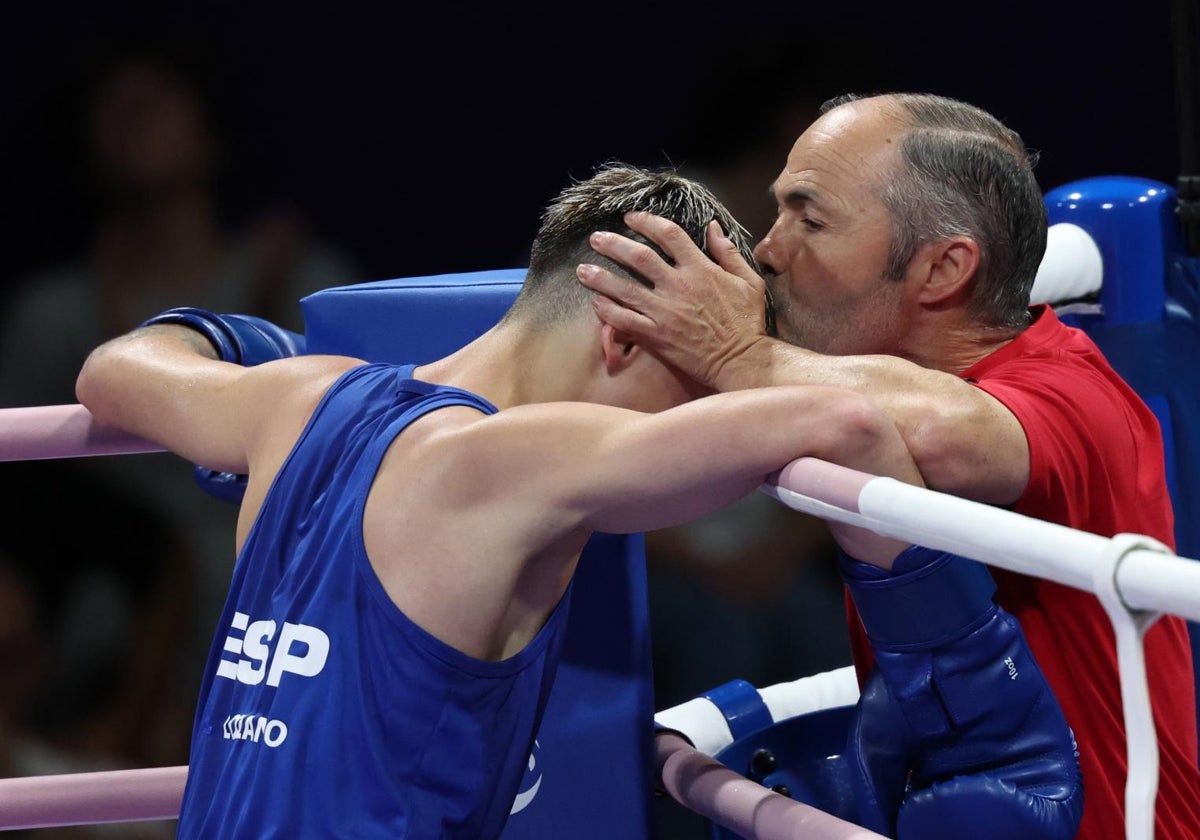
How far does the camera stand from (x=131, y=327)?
2863 millimetres

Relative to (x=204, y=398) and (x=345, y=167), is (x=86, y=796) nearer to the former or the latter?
(x=204, y=398)

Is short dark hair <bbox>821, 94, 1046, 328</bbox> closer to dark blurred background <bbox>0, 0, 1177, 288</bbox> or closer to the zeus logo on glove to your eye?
the zeus logo on glove

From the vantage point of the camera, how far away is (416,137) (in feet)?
10.2

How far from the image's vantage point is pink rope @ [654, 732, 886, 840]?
1.09 meters

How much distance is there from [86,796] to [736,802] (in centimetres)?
65

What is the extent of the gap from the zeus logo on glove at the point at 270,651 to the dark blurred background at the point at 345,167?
1.58 metres

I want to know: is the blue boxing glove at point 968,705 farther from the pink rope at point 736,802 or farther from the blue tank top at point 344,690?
the blue tank top at point 344,690

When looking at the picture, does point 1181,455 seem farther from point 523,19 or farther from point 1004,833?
point 523,19

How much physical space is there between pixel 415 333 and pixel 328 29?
1844 mm

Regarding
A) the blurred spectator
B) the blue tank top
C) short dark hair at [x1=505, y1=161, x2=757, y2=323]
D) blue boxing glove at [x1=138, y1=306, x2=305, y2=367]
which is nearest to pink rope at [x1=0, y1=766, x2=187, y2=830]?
the blue tank top

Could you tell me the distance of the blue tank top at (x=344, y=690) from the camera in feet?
3.69

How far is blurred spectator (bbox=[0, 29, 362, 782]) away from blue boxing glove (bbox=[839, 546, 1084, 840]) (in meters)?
1.89

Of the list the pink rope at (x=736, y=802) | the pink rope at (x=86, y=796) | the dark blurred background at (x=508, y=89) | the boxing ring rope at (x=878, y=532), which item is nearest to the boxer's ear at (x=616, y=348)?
the boxing ring rope at (x=878, y=532)

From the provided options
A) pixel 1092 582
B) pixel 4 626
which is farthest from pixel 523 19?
pixel 1092 582
